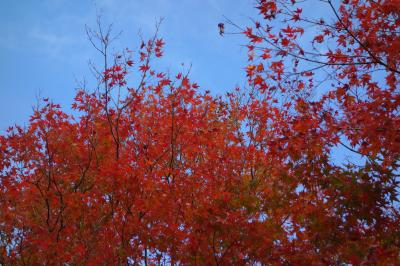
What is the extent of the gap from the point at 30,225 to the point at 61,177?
6.16ft

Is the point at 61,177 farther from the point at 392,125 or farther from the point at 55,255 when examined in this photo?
the point at 392,125

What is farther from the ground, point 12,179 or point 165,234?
point 12,179

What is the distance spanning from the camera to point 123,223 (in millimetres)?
8172

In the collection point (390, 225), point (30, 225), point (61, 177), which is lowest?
point (390, 225)

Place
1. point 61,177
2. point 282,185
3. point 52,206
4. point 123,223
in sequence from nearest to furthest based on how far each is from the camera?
1. point 123,223
2. point 282,185
3. point 52,206
4. point 61,177

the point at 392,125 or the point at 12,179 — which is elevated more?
the point at 12,179

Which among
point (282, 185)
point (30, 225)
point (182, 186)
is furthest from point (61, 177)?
point (282, 185)

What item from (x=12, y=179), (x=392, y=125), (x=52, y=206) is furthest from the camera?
(x=12, y=179)

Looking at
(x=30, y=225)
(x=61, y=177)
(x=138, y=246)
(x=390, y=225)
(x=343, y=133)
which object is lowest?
(x=390, y=225)

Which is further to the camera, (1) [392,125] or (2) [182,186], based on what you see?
(2) [182,186]

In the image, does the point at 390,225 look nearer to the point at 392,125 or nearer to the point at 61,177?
the point at 392,125

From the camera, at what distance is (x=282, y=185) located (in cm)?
890

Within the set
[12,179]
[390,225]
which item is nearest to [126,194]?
[390,225]

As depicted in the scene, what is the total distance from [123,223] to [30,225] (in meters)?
3.35
